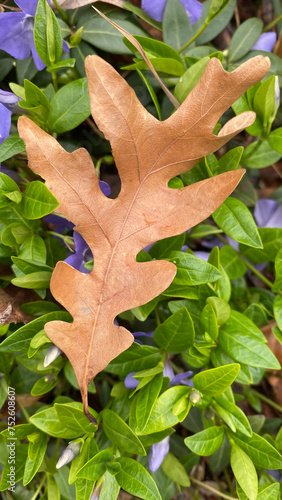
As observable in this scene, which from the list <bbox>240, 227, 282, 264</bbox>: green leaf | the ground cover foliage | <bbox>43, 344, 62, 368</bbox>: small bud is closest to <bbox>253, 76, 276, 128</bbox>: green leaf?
the ground cover foliage

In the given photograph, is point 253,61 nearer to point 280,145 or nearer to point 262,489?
point 280,145

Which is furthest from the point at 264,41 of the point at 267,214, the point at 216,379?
the point at 216,379

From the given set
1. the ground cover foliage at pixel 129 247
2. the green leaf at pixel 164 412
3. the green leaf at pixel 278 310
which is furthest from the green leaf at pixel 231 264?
the green leaf at pixel 164 412

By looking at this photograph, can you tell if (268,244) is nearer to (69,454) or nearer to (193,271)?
(193,271)

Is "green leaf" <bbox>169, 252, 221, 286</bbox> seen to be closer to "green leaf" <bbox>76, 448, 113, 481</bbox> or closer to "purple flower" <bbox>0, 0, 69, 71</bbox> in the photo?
"green leaf" <bbox>76, 448, 113, 481</bbox>

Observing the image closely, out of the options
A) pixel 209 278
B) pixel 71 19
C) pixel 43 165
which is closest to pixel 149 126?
pixel 43 165

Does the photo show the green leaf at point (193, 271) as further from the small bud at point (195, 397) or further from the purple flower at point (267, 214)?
the purple flower at point (267, 214)
